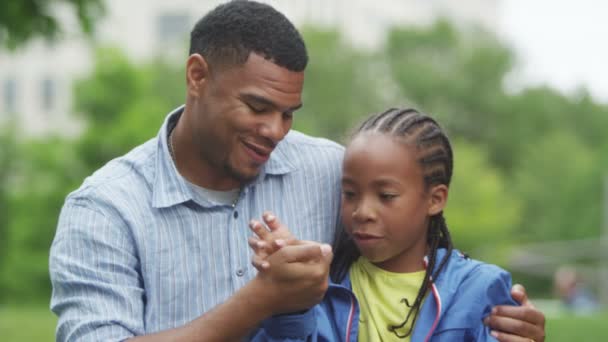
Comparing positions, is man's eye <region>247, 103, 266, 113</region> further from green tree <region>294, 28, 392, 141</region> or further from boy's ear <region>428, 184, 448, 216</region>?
green tree <region>294, 28, 392, 141</region>

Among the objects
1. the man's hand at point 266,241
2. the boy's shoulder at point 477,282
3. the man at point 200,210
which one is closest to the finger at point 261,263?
the man's hand at point 266,241

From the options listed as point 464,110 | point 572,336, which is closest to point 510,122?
point 464,110

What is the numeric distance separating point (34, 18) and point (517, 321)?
22.0 feet

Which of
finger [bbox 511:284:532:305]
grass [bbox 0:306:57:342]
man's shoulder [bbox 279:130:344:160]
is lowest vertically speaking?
grass [bbox 0:306:57:342]

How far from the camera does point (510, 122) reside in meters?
49.0

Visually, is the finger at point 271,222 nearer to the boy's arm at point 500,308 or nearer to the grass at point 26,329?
the boy's arm at point 500,308

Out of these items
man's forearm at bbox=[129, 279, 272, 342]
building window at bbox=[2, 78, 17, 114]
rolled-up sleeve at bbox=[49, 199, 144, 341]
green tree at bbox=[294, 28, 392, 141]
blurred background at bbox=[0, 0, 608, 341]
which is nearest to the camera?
man's forearm at bbox=[129, 279, 272, 342]

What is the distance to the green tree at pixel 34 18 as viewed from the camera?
28.3 ft

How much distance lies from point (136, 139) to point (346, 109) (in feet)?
63.6

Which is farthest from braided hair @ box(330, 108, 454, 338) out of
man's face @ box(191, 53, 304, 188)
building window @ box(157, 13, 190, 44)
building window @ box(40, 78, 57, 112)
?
building window @ box(40, 78, 57, 112)

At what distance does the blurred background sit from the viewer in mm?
29078

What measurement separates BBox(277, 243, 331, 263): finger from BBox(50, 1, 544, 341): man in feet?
0.61

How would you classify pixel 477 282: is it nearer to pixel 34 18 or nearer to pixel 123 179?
pixel 123 179

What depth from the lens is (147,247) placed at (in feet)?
11.1
